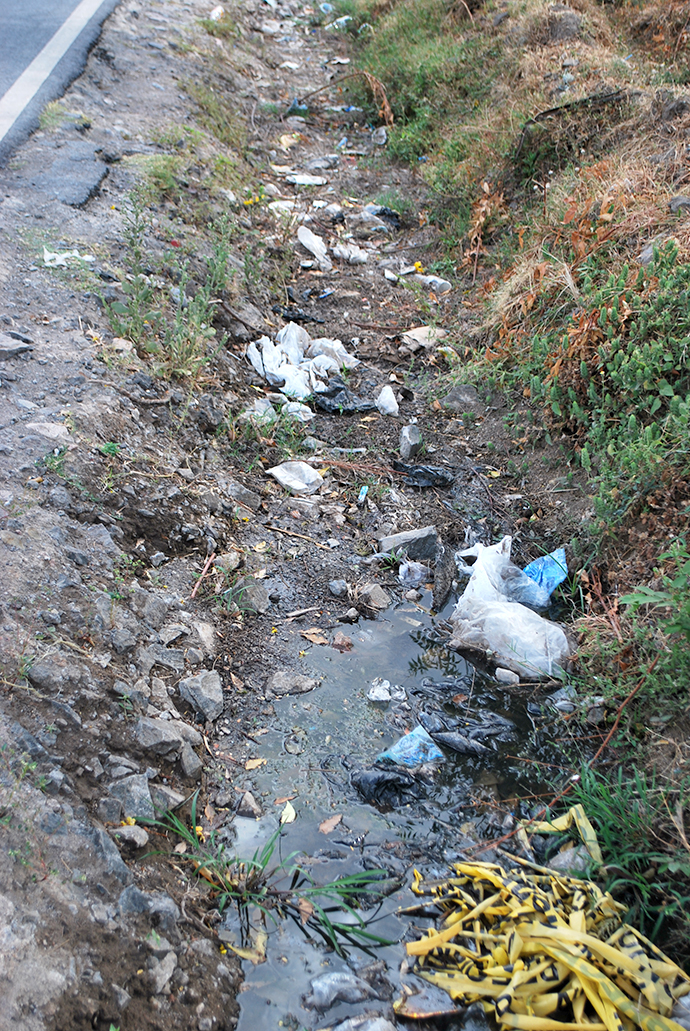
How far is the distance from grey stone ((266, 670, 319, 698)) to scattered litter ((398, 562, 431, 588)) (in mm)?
673

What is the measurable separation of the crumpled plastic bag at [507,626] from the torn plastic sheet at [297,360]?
158cm

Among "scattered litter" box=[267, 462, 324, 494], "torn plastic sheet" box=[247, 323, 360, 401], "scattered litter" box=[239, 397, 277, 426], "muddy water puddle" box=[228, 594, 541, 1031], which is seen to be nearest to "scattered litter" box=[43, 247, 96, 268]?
"torn plastic sheet" box=[247, 323, 360, 401]

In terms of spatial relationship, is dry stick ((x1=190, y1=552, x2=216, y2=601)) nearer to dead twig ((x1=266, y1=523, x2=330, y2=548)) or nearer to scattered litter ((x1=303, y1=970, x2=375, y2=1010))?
dead twig ((x1=266, y1=523, x2=330, y2=548))

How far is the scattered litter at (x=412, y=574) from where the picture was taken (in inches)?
113

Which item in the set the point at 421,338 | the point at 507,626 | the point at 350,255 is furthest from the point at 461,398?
the point at 350,255

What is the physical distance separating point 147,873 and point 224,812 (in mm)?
355

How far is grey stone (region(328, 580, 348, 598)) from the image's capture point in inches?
109

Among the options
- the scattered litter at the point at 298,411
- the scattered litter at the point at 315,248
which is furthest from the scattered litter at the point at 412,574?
the scattered litter at the point at 315,248

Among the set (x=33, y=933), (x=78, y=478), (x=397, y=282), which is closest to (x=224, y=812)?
(x=33, y=933)

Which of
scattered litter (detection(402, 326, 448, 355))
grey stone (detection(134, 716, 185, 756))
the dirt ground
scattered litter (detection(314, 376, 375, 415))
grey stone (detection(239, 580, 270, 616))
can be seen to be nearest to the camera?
the dirt ground

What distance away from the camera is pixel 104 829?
1.66 metres

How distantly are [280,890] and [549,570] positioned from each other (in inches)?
64.9

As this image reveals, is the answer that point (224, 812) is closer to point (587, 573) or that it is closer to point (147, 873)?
point (147, 873)

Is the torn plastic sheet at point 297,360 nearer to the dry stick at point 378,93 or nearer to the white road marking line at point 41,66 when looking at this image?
the white road marking line at point 41,66
